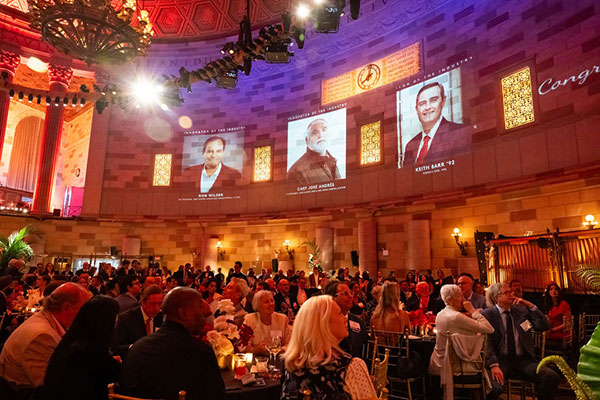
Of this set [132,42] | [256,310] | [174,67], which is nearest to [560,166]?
[256,310]

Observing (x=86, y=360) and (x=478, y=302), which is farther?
(x=478, y=302)

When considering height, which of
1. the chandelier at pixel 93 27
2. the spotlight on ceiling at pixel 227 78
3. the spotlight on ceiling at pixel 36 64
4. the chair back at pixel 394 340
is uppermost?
the spotlight on ceiling at pixel 36 64

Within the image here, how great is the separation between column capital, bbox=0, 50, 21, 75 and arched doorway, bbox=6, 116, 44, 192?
6370 millimetres

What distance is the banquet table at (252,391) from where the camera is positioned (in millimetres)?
2668

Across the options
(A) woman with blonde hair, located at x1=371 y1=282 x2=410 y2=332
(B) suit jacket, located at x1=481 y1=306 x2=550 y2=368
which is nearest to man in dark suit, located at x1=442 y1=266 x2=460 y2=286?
(B) suit jacket, located at x1=481 y1=306 x2=550 y2=368

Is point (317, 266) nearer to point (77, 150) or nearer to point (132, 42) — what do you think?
point (132, 42)

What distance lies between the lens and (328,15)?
8906mm

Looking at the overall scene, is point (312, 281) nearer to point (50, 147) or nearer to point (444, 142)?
point (444, 142)

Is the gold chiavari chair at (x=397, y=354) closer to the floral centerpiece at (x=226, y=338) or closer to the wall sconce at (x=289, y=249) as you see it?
the floral centerpiece at (x=226, y=338)

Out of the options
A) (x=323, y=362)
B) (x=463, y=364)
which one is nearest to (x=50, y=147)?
(x=463, y=364)

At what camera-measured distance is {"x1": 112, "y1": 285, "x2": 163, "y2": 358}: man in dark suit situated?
12.4 ft

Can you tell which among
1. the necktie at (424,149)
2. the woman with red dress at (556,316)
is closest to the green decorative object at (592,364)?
the woman with red dress at (556,316)

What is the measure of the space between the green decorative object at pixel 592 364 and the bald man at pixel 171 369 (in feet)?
5.01

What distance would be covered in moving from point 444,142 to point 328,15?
16.2ft
